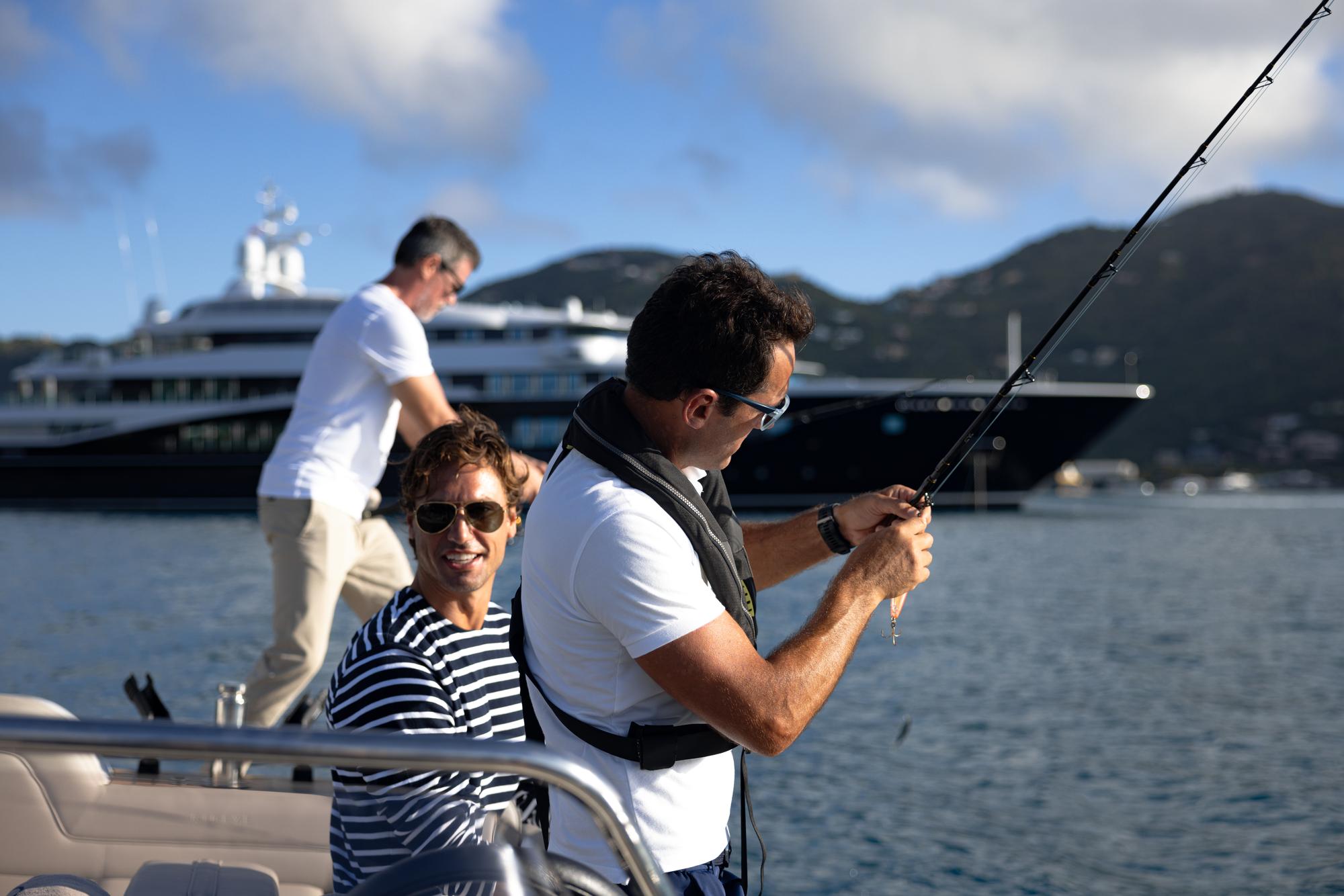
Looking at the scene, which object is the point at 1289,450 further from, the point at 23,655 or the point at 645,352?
the point at 645,352

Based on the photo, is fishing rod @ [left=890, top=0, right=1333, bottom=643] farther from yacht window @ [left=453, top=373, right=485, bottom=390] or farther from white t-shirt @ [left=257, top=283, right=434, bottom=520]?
yacht window @ [left=453, top=373, right=485, bottom=390]

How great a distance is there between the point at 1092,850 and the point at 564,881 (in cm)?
572

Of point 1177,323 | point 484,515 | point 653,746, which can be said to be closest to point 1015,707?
point 484,515

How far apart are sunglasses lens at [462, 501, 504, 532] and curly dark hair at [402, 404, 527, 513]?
0.26 feet

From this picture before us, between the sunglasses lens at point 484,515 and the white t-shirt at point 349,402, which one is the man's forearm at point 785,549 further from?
the white t-shirt at point 349,402

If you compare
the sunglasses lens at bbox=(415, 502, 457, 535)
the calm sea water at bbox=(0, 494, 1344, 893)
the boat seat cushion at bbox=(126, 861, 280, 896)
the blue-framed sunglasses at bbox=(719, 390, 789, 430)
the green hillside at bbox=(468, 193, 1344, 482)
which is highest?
the green hillside at bbox=(468, 193, 1344, 482)

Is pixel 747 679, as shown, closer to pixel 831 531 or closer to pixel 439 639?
pixel 439 639

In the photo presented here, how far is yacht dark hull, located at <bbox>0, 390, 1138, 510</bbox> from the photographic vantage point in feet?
92.4

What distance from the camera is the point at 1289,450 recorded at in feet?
281

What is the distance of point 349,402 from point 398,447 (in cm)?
2315

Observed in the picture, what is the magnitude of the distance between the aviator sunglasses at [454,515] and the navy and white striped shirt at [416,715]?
0.13 meters

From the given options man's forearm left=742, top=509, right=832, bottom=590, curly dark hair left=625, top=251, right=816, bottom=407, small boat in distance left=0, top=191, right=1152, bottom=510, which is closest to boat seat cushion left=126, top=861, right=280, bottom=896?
curly dark hair left=625, top=251, right=816, bottom=407

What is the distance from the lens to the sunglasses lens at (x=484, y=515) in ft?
7.02

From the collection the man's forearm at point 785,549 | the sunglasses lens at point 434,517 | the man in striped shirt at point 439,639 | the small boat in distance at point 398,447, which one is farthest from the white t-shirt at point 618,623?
the small boat in distance at point 398,447
